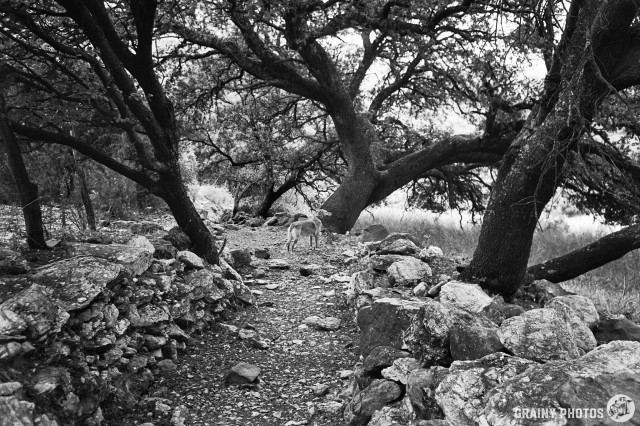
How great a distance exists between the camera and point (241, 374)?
5.14 m

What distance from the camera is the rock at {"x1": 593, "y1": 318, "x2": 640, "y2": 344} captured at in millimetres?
4445

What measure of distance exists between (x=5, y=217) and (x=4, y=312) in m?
5.63

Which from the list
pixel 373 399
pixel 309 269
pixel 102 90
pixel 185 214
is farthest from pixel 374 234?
pixel 373 399

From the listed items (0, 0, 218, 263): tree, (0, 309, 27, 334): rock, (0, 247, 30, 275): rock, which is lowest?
(0, 309, 27, 334): rock

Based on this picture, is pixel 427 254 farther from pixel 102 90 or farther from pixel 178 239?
pixel 102 90

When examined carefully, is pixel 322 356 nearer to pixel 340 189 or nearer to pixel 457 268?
pixel 457 268

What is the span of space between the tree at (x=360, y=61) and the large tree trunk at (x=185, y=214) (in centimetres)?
337

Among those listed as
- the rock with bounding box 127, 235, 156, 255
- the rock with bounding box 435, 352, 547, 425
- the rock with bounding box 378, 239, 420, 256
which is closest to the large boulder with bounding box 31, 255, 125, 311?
the rock with bounding box 127, 235, 156, 255

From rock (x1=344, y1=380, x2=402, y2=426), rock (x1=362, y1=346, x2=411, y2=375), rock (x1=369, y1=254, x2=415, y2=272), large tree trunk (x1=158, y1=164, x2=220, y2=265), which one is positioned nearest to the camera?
rock (x1=344, y1=380, x2=402, y2=426)

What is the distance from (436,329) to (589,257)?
4.74 m

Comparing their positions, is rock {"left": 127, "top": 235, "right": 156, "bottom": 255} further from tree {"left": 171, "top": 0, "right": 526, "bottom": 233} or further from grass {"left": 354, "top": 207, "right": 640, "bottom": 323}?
grass {"left": 354, "top": 207, "right": 640, "bottom": 323}

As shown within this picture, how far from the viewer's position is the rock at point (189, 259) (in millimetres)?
6840

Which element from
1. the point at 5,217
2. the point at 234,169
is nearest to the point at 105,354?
the point at 5,217

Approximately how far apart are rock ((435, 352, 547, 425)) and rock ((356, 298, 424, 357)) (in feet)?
4.00
